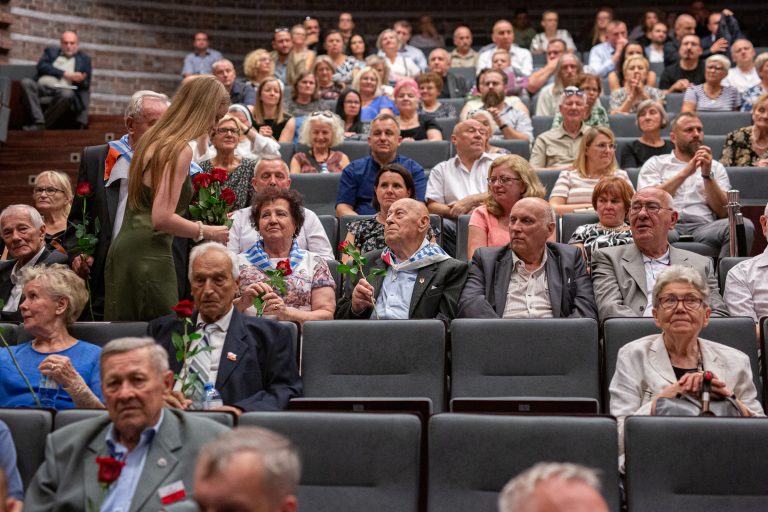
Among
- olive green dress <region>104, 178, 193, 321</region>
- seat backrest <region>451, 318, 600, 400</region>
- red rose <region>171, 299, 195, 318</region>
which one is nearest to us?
red rose <region>171, 299, 195, 318</region>

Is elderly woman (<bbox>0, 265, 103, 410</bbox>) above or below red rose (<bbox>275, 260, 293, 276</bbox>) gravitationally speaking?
below

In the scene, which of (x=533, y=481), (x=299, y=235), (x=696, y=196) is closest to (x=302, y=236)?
(x=299, y=235)

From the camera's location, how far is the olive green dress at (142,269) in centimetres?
325

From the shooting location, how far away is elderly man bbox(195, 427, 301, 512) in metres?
1.58

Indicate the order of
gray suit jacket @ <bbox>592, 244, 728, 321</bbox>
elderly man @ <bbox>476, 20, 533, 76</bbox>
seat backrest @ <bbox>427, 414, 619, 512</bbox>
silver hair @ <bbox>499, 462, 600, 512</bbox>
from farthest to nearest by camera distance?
1. elderly man @ <bbox>476, 20, 533, 76</bbox>
2. gray suit jacket @ <bbox>592, 244, 728, 321</bbox>
3. seat backrest @ <bbox>427, 414, 619, 512</bbox>
4. silver hair @ <bbox>499, 462, 600, 512</bbox>

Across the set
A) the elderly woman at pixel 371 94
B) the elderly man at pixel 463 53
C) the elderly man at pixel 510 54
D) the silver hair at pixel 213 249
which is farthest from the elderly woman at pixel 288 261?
the elderly man at pixel 463 53

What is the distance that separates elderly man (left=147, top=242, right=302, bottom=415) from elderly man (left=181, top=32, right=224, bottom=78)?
6.70m

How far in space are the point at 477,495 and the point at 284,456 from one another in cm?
94

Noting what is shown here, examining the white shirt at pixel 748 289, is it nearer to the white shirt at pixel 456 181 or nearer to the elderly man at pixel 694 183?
the elderly man at pixel 694 183

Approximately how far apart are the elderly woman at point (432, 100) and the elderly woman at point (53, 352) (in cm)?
399

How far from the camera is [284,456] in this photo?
1.64 meters

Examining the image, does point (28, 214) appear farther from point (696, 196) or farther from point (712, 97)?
point (712, 97)

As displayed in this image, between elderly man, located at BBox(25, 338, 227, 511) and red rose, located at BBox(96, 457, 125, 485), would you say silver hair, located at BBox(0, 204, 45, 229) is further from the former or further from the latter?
red rose, located at BBox(96, 457, 125, 485)

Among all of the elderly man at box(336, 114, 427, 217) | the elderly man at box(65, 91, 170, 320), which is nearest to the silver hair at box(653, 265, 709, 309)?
the elderly man at box(65, 91, 170, 320)
